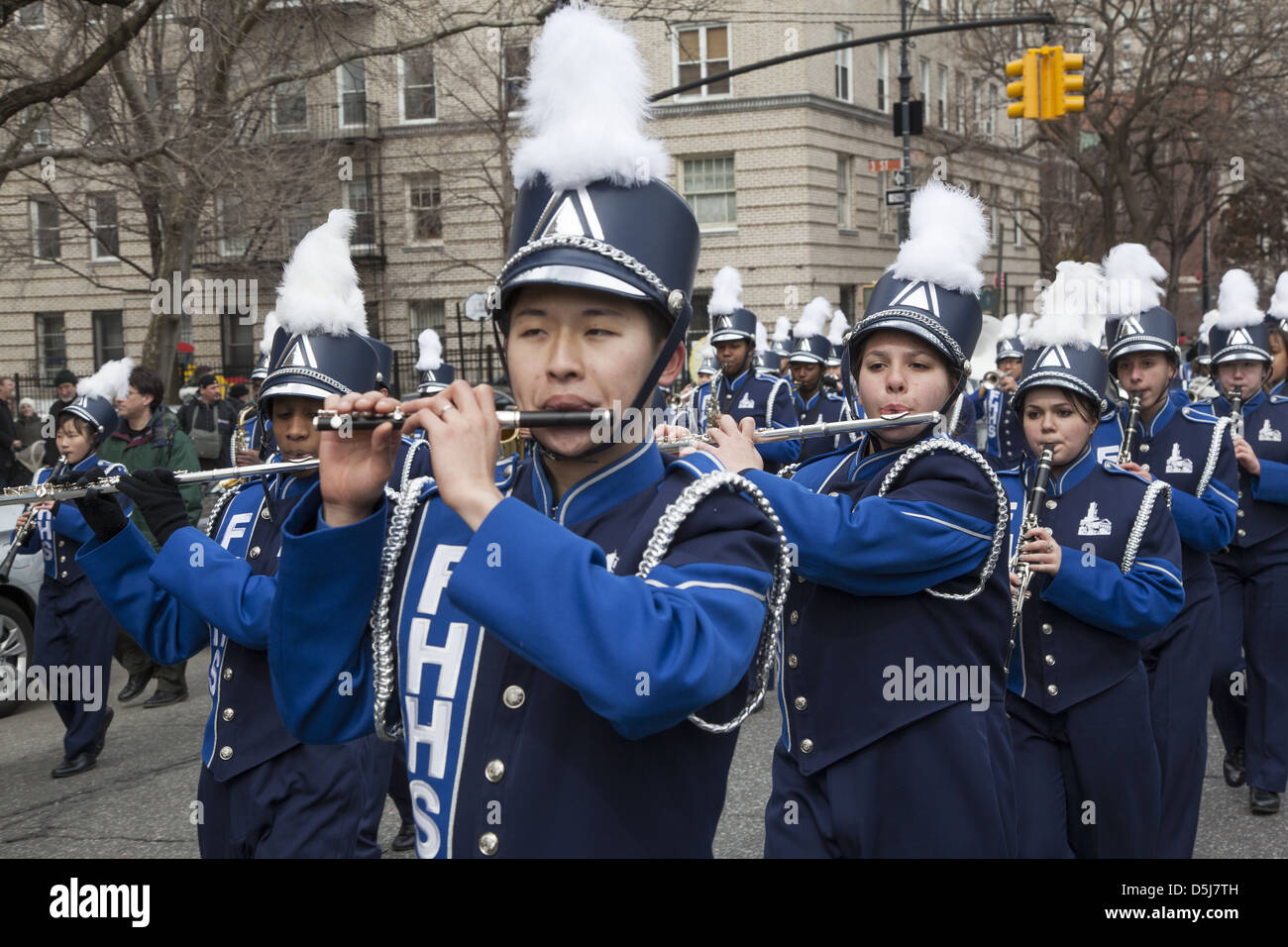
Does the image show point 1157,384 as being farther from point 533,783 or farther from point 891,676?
point 533,783

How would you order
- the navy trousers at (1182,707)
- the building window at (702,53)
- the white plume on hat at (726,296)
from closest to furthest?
the navy trousers at (1182,707) → the white plume on hat at (726,296) → the building window at (702,53)

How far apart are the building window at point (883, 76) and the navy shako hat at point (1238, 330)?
91.8 feet

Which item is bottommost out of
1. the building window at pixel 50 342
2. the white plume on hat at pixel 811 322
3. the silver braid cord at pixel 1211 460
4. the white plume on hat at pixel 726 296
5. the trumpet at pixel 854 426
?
the silver braid cord at pixel 1211 460

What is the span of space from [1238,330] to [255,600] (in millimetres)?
6542

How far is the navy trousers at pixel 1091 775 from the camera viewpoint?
4457mm

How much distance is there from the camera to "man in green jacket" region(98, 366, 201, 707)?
9.70m

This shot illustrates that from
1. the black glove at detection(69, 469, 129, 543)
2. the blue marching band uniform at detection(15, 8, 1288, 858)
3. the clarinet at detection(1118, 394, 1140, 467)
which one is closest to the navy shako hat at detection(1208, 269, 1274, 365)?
the blue marching band uniform at detection(15, 8, 1288, 858)

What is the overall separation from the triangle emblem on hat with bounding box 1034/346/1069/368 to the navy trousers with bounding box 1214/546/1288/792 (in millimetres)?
2898

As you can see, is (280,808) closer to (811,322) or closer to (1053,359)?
(1053,359)

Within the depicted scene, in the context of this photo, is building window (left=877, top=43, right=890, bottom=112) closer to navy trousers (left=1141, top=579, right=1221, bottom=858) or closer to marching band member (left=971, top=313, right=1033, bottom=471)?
marching band member (left=971, top=313, right=1033, bottom=471)

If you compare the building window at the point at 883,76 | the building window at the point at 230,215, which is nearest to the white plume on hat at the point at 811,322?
the building window at the point at 230,215

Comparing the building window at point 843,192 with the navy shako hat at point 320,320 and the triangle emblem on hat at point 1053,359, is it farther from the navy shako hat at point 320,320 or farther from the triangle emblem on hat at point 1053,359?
the navy shako hat at point 320,320

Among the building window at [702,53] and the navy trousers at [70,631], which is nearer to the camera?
the navy trousers at [70,631]

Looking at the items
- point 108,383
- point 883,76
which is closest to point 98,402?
point 108,383
